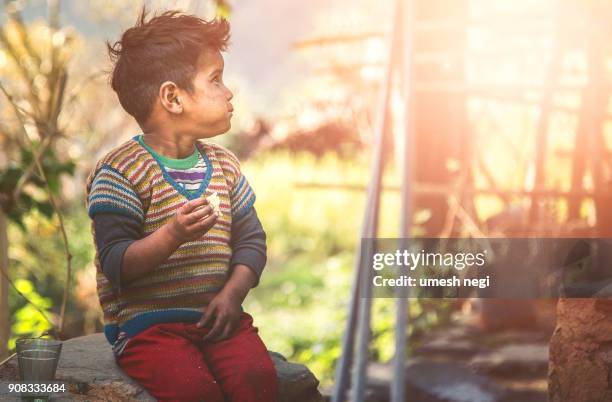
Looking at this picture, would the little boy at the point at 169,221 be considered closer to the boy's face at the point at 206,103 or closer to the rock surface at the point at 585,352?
the boy's face at the point at 206,103

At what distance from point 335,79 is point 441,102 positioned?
2945 millimetres

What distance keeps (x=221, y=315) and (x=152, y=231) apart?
240mm

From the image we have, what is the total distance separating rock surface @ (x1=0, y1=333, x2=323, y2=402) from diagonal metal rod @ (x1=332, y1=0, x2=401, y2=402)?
0.72 meters

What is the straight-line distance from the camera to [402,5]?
4.25 metres

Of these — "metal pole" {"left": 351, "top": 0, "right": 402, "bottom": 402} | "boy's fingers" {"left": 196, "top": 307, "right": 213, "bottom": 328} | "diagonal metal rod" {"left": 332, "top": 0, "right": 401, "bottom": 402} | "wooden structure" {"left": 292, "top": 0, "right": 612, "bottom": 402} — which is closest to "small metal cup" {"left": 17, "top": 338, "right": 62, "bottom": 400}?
"boy's fingers" {"left": 196, "top": 307, "right": 213, "bottom": 328}

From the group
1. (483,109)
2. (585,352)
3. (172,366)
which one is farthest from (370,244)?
(483,109)

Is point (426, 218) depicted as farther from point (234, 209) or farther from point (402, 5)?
point (234, 209)

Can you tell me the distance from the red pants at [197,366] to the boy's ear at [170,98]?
1.54 feet

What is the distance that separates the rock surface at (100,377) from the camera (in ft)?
6.48

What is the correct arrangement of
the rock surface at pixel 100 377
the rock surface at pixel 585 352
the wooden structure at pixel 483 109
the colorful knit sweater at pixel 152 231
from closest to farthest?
the colorful knit sweater at pixel 152 231 < the rock surface at pixel 100 377 < the rock surface at pixel 585 352 < the wooden structure at pixel 483 109

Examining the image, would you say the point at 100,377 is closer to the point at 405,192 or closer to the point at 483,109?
the point at 405,192

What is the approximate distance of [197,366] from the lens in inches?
73.9

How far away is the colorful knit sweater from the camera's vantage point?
1.85 metres

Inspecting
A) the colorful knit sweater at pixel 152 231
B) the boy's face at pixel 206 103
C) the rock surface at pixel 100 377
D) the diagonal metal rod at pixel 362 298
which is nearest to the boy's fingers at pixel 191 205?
the colorful knit sweater at pixel 152 231
